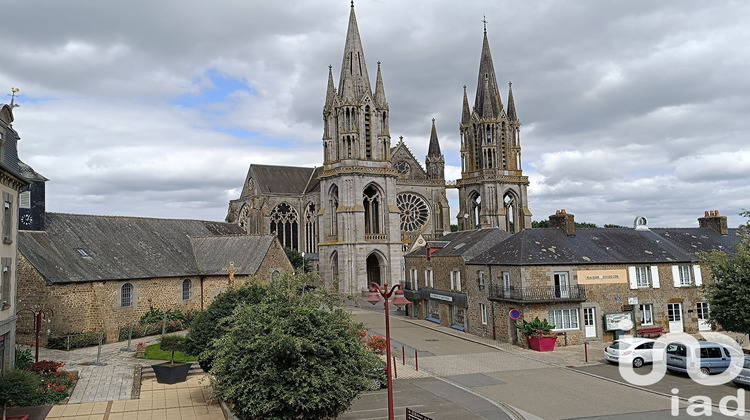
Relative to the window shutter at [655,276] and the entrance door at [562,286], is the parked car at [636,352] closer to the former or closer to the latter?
the entrance door at [562,286]

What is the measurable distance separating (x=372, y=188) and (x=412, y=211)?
8980mm

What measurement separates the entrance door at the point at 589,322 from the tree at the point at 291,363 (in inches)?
643

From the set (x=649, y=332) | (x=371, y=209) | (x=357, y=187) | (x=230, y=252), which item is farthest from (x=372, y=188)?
(x=649, y=332)

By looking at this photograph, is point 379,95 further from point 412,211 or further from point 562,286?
point 562,286

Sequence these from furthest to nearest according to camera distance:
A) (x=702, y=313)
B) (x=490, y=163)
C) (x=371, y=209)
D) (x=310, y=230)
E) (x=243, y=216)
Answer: (x=243, y=216) < (x=310, y=230) < (x=490, y=163) < (x=371, y=209) < (x=702, y=313)

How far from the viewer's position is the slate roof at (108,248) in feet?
90.5

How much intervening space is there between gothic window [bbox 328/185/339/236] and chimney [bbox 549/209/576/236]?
29831 millimetres

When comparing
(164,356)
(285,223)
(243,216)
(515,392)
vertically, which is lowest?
(515,392)

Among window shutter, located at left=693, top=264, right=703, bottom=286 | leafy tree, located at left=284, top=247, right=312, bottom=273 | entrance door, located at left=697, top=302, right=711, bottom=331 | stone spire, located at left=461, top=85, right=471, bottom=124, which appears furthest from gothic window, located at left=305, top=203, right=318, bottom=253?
→ entrance door, located at left=697, top=302, right=711, bottom=331

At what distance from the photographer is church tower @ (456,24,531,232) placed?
210 ft

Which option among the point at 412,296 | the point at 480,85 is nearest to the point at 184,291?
the point at 412,296

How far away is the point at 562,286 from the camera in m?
26.2

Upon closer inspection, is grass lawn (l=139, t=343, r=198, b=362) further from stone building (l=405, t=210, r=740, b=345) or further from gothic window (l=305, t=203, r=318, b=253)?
gothic window (l=305, t=203, r=318, b=253)

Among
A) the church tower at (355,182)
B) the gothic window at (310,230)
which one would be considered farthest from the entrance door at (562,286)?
the gothic window at (310,230)
